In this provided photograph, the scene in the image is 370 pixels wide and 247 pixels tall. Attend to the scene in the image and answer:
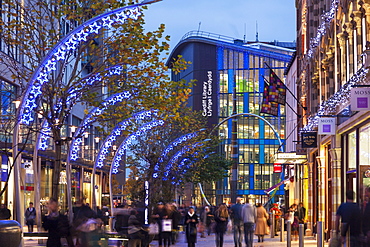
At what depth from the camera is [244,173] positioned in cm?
11594

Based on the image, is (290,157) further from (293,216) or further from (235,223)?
(235,223)

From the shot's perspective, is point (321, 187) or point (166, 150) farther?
point (166, 150)

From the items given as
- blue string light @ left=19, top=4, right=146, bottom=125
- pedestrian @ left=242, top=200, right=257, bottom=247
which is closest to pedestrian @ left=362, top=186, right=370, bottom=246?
blue string light @ left=19, top=4, right=146, bottom=125

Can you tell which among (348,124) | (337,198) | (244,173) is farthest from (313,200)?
(244,173)

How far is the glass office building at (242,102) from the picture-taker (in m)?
115

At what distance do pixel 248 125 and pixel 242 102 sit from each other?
370cm

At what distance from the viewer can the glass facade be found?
115 metres

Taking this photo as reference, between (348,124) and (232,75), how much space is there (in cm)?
9075

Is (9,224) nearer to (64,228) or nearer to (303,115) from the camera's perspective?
(64,228)

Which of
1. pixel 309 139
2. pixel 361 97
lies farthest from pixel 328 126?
pixel 361 97

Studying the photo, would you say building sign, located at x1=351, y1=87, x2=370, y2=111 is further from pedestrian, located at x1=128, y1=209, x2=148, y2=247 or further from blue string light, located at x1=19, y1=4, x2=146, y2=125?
pedestrian, located at x1=128, y1=209, x2=148, y2=247

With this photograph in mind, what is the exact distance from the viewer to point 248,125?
118 meters

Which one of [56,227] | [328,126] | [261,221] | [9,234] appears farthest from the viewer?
[261,221]

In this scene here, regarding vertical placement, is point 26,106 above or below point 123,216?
above
